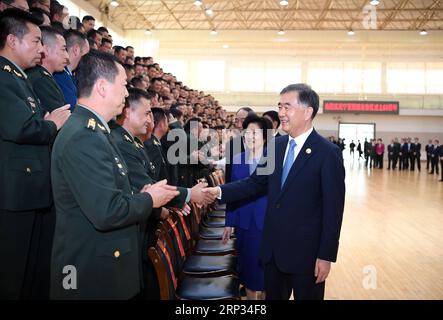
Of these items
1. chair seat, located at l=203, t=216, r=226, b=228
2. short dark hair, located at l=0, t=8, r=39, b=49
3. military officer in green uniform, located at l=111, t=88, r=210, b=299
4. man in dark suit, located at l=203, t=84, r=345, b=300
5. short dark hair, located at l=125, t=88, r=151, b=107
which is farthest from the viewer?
chair seat, located at l=203, t=216, r=226, b=228

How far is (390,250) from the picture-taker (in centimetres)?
517

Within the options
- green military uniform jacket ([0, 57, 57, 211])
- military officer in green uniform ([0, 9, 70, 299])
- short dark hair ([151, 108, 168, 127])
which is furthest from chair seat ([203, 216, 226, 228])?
green military uniform jacket ([0, 57, 57, 211])

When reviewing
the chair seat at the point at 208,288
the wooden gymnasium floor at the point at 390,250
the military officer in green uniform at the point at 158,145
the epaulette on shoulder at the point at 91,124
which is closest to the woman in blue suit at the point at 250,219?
the chair seat at the point at 208,288

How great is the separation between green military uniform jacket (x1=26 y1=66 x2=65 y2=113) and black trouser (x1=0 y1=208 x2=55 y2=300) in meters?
0.64

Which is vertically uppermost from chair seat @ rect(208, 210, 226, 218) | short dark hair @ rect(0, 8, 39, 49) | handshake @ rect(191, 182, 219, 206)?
short dark hair @ rect(0, 8, 39, 49)

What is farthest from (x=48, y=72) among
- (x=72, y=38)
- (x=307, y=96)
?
(x=307, y=96)

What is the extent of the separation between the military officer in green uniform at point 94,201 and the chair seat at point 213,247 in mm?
1767

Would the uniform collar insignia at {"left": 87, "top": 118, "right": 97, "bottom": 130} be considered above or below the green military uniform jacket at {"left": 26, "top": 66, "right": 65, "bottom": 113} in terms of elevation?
below

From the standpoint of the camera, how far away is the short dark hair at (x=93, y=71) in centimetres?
170

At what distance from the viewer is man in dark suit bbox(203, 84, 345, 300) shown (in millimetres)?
2166

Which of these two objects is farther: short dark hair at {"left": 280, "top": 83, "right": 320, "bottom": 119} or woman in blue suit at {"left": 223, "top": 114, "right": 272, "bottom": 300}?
woman in blue suit at {"left": 223, "top": 114, "right": 272, "bottom": 300}

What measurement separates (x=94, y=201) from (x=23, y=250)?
0.90 m

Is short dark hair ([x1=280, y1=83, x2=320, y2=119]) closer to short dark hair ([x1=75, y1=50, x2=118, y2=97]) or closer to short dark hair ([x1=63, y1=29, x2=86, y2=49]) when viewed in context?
short dark hair ([x1=75, y1=50, x2=118, y2=97])
